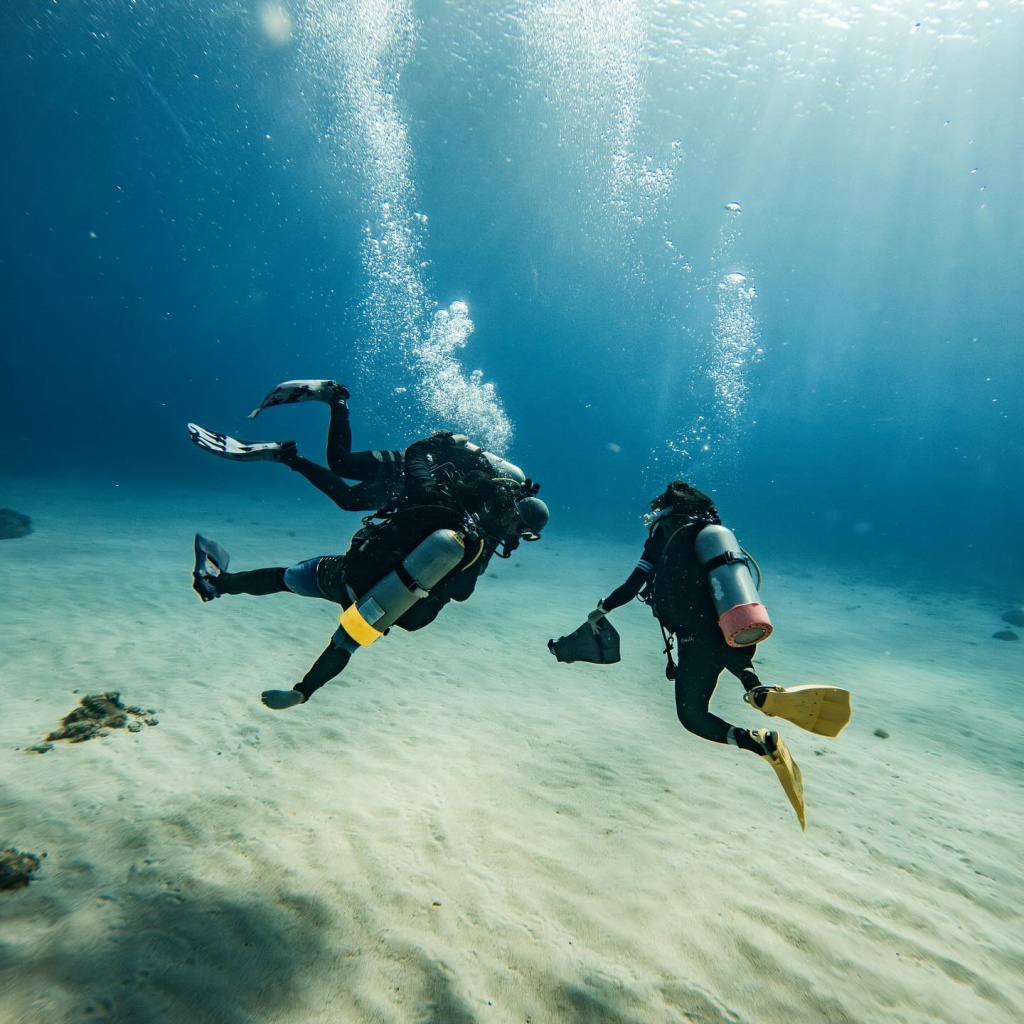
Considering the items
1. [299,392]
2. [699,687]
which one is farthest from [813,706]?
[299,392]

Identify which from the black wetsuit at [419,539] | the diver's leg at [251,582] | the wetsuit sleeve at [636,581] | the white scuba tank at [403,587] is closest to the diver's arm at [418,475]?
the black wetsuit at [419,539]

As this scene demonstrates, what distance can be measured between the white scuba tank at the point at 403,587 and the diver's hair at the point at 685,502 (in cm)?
227

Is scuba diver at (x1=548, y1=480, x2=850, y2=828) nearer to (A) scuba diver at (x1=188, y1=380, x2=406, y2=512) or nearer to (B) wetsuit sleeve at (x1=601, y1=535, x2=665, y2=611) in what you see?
(B) wetsuit sleeve at (x1=601, y1=535, x2=665, y2=611)

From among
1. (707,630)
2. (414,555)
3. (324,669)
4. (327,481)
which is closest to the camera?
(414,555)

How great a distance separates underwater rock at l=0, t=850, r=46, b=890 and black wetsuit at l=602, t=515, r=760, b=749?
440cm

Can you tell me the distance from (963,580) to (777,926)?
43.3 meters

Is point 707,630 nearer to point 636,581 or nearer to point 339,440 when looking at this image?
point 636,581

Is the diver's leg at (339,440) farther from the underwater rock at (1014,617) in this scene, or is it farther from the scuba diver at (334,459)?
the underwater rock at (1014,617)

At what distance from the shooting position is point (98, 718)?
4.52 metres

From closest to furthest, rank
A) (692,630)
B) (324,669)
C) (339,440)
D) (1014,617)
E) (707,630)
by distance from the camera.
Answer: (324,669) → (707,630) → (692,630) → (339,440) → (1014,617)

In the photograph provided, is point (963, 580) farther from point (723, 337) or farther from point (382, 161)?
point (723, 337)

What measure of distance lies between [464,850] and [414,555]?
7.24 ft

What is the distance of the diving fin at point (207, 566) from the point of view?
442 centimetres

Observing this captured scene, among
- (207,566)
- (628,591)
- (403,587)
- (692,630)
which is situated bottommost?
(207,566)
